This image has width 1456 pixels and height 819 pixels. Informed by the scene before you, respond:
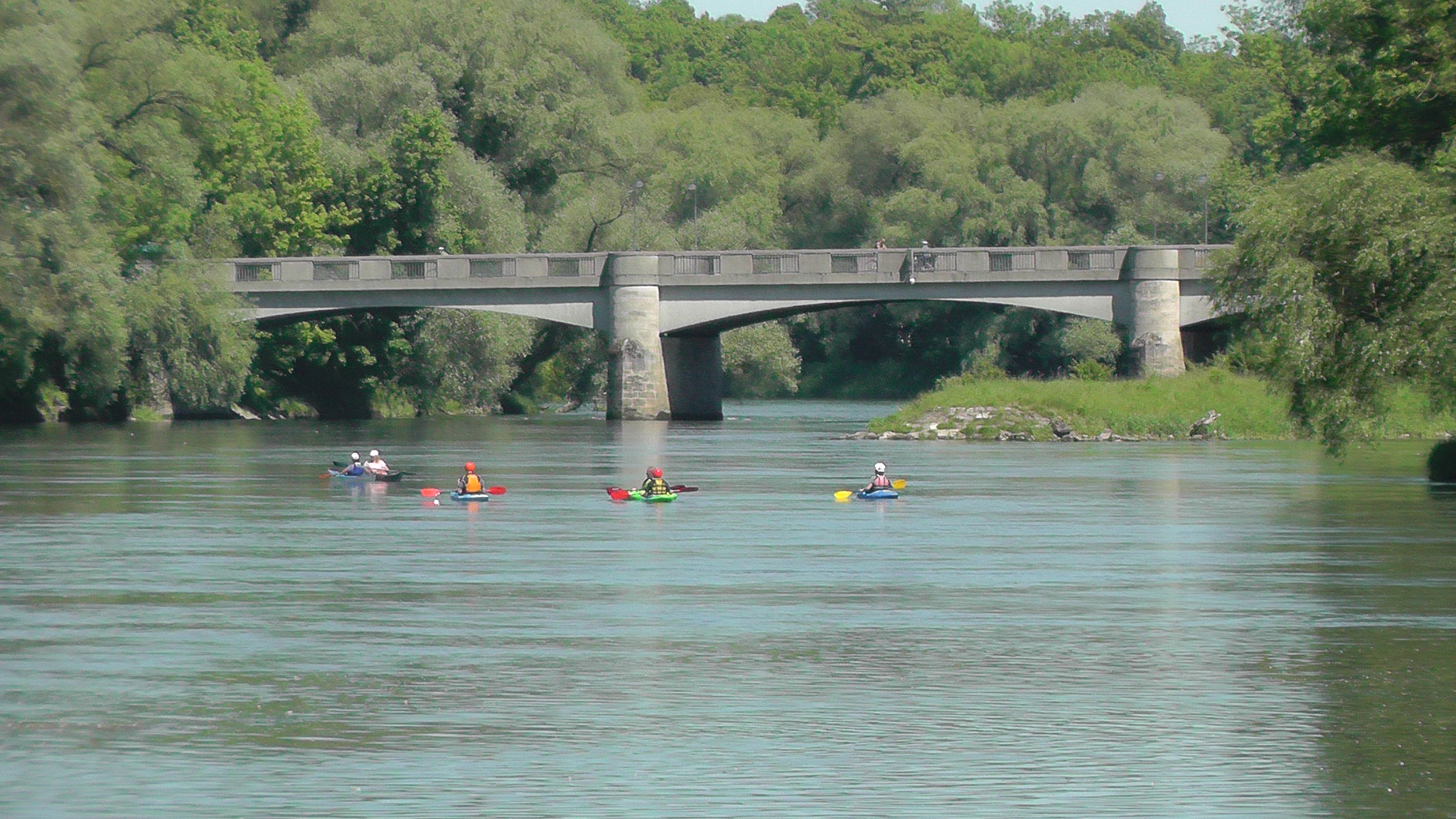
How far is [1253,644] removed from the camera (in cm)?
2327

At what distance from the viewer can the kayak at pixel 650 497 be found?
4322 cm

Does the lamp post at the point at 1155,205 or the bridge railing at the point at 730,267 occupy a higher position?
the lamp post at the point at 1155,205

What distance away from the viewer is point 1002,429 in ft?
239

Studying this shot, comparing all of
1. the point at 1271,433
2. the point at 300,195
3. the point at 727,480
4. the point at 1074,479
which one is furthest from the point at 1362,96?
the point at 300,195

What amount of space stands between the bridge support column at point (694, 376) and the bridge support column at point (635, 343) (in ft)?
5.24

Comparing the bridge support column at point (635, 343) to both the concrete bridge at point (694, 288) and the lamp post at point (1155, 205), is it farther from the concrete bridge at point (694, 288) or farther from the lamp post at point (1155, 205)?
the lamp post at point (1155, 205)

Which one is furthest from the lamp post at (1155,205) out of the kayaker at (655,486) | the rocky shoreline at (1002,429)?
the kayaker at (655,486)

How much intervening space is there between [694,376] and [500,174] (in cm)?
1805

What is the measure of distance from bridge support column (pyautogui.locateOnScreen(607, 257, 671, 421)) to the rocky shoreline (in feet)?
45.6

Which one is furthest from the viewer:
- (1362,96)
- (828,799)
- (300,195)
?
(300,195)

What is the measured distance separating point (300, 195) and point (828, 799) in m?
82.5

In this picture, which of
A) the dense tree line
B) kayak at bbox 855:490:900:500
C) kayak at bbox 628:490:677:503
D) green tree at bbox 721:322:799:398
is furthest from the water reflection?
green tree at bbox 721:322:799:398

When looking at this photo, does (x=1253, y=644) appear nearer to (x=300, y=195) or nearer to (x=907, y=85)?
(x=300, y=195)

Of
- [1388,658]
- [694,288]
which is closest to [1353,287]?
[1388,658]
